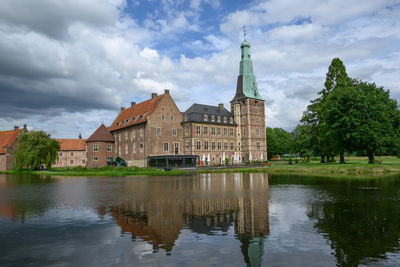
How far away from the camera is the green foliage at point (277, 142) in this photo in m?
100

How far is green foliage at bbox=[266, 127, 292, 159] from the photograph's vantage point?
100438 mm

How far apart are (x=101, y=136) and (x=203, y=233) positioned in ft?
200

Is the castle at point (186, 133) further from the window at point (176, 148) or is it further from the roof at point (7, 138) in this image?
the roof at point (7, 138)

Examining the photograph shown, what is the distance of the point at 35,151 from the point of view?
49594 mm

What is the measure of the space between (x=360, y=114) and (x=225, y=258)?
1624 inches

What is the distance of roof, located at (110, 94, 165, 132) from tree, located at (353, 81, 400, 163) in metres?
36.0

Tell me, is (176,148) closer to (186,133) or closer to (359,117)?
(186,133)

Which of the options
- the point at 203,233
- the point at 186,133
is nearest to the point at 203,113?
the point at 186,133

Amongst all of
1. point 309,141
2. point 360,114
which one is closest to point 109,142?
point 309,141

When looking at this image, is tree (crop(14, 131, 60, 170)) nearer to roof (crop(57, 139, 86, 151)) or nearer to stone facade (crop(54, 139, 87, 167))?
stone facade (crop(54, 139, 87, 167))

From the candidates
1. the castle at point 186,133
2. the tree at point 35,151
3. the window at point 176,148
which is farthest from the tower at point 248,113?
the tree at point 35,151

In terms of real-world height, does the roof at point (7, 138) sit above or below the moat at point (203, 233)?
above

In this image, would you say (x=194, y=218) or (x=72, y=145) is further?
(x=72, y=145)

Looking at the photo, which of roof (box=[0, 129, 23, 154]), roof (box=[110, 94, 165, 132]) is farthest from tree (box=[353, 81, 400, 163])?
roof (box=[0, 129, 23, 154])
